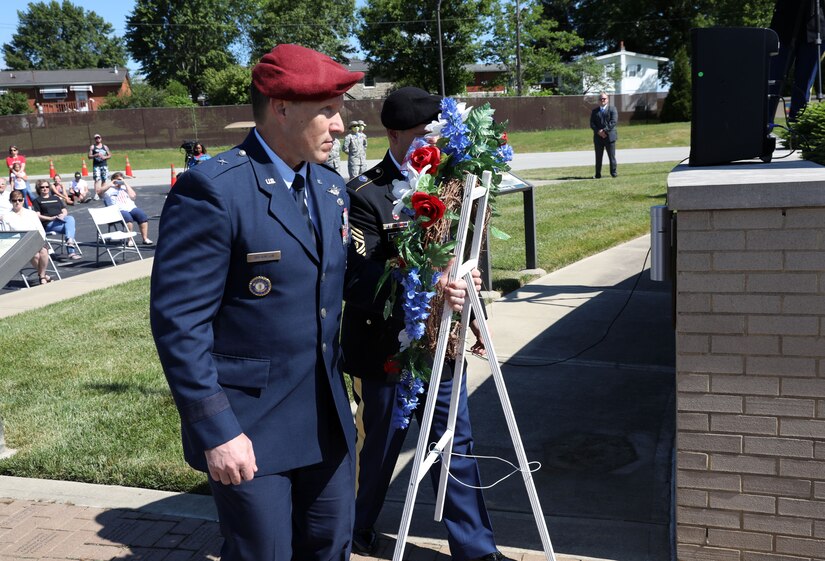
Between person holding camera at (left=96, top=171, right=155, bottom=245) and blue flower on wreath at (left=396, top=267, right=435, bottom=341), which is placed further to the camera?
person holding camera at (left=96, top=171, right=155, bottom=245)

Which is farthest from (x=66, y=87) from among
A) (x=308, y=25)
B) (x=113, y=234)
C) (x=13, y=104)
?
(x=113, y=234)

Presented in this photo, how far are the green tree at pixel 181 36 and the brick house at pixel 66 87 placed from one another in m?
4.53

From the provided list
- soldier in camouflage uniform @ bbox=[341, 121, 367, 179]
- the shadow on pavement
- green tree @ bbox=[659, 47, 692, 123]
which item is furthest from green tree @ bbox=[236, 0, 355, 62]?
the shadow on pavement

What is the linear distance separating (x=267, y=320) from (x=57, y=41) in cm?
12526

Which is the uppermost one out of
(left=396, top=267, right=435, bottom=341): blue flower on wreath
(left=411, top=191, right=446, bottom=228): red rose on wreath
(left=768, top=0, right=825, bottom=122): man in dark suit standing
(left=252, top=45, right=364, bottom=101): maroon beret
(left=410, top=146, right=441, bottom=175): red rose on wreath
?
(left=768, top=0, right=825, bottom=122): man in dark suit standing

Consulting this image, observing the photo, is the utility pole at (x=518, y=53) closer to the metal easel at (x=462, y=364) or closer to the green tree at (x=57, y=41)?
the metal easel at (x=462, y=364)

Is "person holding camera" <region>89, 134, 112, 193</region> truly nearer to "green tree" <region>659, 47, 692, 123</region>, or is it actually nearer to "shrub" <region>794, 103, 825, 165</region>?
"shrub" <region>794, 103, 825, 165</region>

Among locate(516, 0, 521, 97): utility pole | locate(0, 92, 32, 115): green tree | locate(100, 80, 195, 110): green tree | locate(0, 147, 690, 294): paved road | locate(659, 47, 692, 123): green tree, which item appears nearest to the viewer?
locate(0, 147, 690, 294): paved road

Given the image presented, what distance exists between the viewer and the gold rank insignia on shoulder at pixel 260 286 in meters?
2.49

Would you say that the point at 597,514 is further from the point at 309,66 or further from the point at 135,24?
the point at 135,24

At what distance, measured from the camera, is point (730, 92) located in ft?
12.8

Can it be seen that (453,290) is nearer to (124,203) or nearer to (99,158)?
(124,203)

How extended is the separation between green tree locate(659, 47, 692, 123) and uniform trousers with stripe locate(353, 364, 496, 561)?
43374 mm

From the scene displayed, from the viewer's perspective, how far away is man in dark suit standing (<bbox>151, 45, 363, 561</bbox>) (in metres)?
2.35
